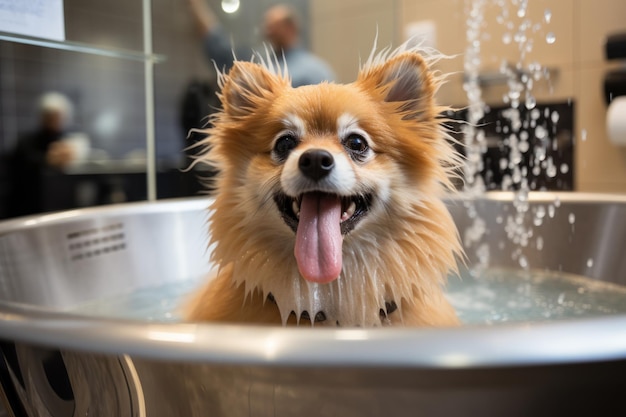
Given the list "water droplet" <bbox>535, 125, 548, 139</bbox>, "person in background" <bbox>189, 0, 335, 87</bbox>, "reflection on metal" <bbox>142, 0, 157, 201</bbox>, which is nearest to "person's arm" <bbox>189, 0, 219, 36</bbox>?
"person in background" <bbox>189, 0, 335, 87</bbox>

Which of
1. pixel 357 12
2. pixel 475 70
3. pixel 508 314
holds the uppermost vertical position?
pixel 357 12

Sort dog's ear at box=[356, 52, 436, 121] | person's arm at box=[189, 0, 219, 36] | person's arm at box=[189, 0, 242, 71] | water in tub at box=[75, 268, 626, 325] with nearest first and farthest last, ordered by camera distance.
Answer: dog's ear at box=[356, 52, 436, 121] < water in tub at box=[75, 268, 626, 325] < person's arm at box=[189, 0, 242, 71] < person's arm at box=[189, 0, 219, 36]

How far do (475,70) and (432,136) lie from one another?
168 centimetres

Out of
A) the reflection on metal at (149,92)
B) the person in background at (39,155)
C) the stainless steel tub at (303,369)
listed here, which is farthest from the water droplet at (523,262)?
the person in background at (39,155)

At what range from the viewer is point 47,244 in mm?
1153

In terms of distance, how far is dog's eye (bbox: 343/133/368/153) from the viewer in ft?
2.63

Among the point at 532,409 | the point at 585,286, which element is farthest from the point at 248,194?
the point at 585,286

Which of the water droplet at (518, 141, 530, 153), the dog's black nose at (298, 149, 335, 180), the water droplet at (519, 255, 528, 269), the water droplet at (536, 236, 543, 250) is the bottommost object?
the water droplet at (519, 255, 528, 269)

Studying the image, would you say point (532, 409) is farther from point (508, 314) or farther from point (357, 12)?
point (357, 12)

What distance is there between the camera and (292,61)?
1.42 meters

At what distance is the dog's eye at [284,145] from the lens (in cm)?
81

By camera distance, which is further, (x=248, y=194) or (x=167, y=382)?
(x=248, y=194)

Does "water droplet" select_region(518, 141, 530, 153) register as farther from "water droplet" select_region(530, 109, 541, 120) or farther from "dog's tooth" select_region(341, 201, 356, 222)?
"dog's tooth" select_region(341, 201, 356, 222)

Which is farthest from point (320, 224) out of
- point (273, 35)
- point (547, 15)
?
point (547, 15)
